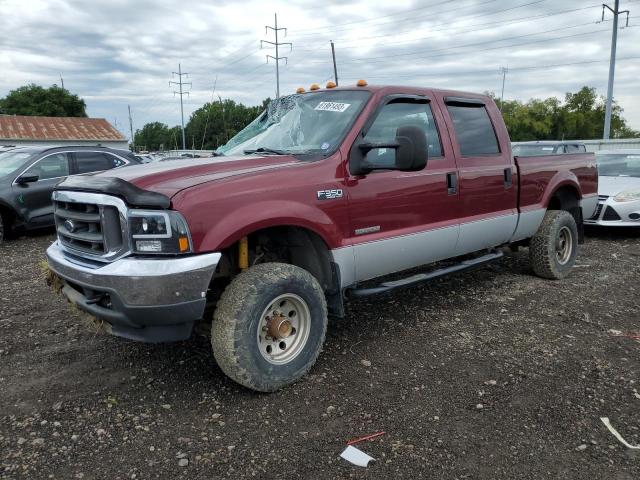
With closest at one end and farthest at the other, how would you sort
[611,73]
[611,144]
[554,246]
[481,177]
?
[481,177]
[554,246]
[611,144]
[611,73]

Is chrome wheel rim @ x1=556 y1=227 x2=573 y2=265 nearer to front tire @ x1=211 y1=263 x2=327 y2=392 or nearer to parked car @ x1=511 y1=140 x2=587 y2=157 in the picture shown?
front tire @ x1=211 y1=263 x2=327 y2=392

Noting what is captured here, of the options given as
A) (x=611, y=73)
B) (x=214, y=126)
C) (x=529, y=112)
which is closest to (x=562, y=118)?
(x=529, y=112)

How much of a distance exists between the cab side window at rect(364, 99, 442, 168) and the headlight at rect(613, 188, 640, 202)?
5.91 m

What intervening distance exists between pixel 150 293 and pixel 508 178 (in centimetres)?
372

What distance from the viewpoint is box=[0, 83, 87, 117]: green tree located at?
204ft

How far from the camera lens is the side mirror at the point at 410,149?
3576 mm

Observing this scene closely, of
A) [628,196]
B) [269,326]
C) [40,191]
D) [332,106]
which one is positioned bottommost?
[269,326]

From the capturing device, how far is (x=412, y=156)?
141 inches

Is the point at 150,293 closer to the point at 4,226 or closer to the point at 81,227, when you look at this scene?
the point at 81,227

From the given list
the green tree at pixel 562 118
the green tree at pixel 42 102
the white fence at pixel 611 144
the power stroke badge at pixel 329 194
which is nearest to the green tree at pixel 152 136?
the green tree at pixel 42 102

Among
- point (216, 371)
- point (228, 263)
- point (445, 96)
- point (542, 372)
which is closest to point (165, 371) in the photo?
point (216, 371)

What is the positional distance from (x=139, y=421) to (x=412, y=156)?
240 centimetres

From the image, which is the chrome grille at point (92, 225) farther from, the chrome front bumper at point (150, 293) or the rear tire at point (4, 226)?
the rear tire at point (4, 226)

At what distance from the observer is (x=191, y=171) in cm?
330
